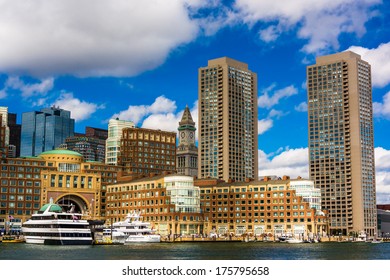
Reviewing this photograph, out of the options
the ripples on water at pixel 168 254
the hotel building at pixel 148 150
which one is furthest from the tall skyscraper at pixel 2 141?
the ripples on water at pixel 168 254

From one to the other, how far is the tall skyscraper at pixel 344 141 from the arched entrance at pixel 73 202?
78.2 meters

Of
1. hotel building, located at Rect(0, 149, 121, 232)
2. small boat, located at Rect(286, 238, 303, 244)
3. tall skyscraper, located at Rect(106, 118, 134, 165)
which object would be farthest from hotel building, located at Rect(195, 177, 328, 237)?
tall skyscraper, located at Rect(106, 118, 134, 165)

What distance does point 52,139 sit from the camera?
75.2 metres

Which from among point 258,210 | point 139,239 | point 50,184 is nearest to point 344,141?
point 258,210

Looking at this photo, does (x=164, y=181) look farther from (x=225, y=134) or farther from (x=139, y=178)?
(x=225, y=134)

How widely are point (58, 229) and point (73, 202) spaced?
57227 mm

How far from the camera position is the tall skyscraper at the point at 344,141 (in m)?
179

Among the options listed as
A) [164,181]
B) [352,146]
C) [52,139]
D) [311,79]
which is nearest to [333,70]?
[311,79]

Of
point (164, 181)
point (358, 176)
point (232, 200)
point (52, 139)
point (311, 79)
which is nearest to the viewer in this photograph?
point (52, 139)

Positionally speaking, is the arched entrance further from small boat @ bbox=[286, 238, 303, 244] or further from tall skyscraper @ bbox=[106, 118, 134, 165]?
tall skyscraper @ bbox=[106, 118, 134, 165]

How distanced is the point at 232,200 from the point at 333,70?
7663cm

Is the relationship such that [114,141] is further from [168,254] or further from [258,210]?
[168,254]

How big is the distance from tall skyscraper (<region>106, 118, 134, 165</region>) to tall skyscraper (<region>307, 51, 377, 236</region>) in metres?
58.9

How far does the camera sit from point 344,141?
604 ft
